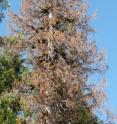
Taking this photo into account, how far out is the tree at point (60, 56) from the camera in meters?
21.7

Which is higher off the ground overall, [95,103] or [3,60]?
[3,60]

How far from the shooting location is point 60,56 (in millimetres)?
23078

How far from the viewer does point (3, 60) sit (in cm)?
3422

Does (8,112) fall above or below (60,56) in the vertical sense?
below

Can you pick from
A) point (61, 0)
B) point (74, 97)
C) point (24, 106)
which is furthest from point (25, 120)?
point (61, 0)

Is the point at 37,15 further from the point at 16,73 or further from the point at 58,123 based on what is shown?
the point at 16,73

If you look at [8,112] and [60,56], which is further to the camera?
[8,112]

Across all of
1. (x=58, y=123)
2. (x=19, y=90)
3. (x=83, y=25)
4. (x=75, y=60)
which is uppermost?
(x=83, y=25)

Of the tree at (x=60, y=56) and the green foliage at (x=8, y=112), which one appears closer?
the tree at (x=60, y=56)

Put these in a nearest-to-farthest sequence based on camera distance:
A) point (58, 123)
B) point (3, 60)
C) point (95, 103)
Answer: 1. point (58, 123)
2. point (95, 103)
3. point (3, 60)

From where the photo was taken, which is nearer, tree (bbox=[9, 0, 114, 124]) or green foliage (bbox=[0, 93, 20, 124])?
tree (bbox=[9, 0, 114, 124])

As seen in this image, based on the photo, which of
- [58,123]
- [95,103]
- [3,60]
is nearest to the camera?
[58,123]

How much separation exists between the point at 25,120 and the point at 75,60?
3631 mm

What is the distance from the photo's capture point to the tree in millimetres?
21734
